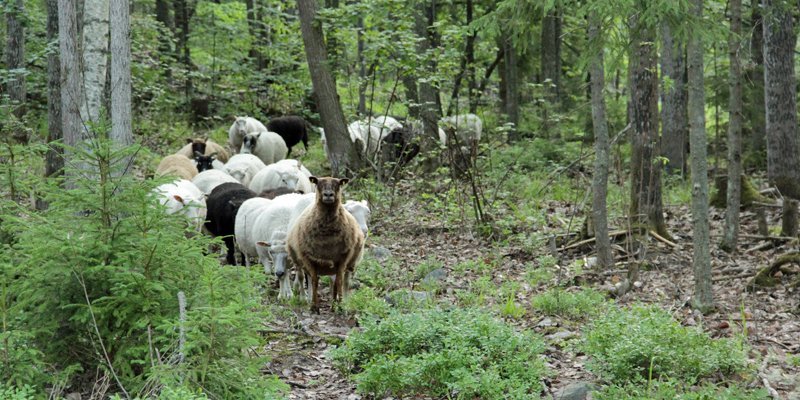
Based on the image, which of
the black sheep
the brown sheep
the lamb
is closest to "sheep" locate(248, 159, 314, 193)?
the black sheep

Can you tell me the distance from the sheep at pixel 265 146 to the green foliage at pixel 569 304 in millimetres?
11999

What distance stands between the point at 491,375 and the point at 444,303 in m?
2.91

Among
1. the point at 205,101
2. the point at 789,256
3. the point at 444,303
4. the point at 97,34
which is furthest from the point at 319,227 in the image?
the point at 205,101

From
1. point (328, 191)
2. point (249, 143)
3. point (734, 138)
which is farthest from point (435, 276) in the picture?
point (249, 143)

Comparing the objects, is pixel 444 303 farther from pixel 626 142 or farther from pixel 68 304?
pixel 626 142

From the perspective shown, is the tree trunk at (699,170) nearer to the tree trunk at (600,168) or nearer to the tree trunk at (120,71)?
the tree trunk at (600,168)

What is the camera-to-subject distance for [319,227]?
408 inches

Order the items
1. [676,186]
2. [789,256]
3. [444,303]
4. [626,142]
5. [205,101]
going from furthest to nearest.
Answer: [205,101] < [626,142] < [676,186] < [789,256] < [444,303]

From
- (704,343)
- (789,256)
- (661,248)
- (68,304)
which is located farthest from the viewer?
(661,248)

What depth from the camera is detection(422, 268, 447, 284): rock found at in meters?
10.9

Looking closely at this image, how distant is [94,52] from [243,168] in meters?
7.11

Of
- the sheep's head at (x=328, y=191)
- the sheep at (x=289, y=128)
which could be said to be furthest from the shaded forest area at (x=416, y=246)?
the sheep at (x=289, y=128)

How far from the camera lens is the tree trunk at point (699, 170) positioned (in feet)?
26.9

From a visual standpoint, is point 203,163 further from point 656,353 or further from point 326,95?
point 656,353
